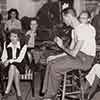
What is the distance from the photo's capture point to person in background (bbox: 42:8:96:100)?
14.2ft

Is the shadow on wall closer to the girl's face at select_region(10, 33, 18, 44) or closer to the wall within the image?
the wall

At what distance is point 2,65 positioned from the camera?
199 inches

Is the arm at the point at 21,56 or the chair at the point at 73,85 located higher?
the arm at the point at 21,56

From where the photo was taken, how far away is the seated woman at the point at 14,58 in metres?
4.80

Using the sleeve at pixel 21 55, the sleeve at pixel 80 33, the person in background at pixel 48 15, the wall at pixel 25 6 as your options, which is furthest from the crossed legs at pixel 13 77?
the wall at pixel 25 6

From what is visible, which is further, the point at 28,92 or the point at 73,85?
the point at 28,92

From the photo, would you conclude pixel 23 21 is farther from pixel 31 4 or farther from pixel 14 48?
pixel 14 48

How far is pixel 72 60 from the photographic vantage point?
443 centimetres

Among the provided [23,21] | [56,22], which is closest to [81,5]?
[56,22]

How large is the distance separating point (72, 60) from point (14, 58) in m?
0.89

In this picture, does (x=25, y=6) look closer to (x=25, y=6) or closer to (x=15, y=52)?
(x=25, y=6)

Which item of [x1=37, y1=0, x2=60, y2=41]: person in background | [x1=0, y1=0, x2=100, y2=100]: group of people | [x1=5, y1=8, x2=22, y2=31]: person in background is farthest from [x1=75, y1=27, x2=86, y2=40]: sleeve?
[x1=37, y1=0, x2=60, y2=41]: person in background

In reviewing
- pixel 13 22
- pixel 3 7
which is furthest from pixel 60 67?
pixel 3 7

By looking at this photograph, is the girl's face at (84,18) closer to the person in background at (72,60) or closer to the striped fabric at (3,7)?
the person in background at (72,60)
